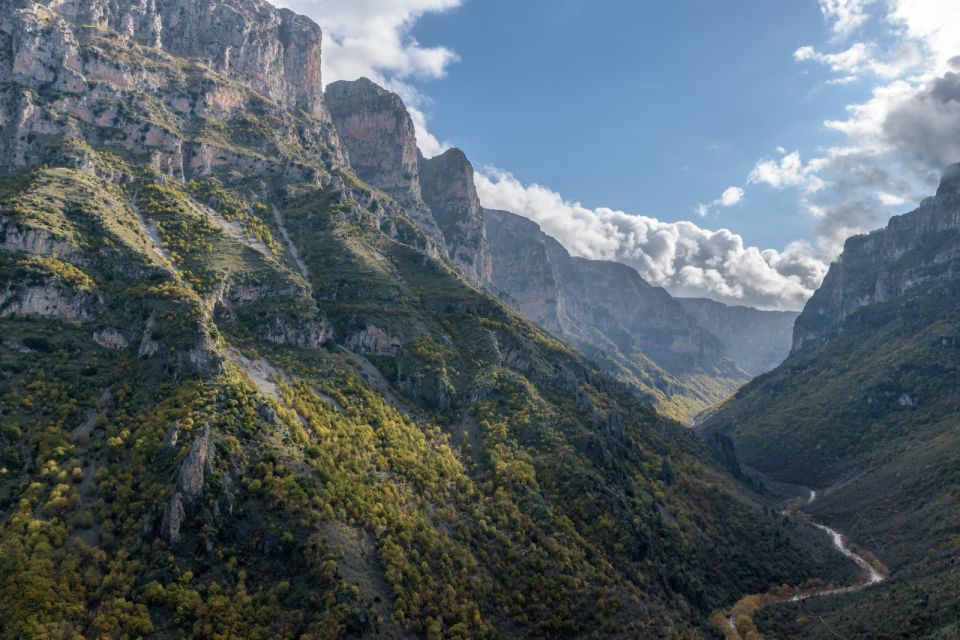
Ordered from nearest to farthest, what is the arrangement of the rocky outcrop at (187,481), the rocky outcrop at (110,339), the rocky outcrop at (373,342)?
the rocky outcrop at (187,481)
the rocky outcrop at (110,339)
the rocky outcrop at (373,342)

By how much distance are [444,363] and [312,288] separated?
178 feet

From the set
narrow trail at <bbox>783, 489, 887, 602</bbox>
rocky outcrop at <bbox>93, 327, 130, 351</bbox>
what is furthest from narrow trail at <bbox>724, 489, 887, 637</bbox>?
rocky outcrop at <bbox>93, 327, 130, 351</bbox>

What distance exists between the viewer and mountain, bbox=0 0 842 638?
87.0m

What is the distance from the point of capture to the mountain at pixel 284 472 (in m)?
87.0

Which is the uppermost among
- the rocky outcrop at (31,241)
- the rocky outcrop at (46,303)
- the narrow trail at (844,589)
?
the rocky outcrop at (31,241)

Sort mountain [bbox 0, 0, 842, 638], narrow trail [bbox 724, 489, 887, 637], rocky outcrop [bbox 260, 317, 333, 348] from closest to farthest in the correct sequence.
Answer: mountain [bbox 0, 0, 842, 638] → narrow trail [bbox 724, 489, 887, 637] → rocky outcrop [bbox 260, 317, 333, 348]

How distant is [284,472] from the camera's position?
108 meters

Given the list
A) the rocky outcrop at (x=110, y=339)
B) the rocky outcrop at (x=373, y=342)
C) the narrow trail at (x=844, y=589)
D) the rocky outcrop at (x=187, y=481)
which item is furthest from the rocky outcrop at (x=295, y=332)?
the narrow trail at (x=844, y=589)

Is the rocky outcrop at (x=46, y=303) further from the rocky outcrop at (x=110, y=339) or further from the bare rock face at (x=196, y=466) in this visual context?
the bare rock face at (x=196, y=466)

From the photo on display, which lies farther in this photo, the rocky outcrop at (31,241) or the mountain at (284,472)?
the rocky outcrop at (31,241)

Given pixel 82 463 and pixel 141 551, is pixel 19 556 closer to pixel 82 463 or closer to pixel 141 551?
pixel 141 551

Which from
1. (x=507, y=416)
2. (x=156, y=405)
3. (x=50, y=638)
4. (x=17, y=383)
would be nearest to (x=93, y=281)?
(x=17, y=383)

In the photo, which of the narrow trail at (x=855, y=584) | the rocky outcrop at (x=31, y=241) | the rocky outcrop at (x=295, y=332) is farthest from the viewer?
the rocky outcrop at (x=295, y=332)

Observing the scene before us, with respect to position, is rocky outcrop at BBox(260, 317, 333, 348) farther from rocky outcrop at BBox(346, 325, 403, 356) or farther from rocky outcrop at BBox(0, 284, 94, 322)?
rocky outcrop at BBox(0, 284, 94, 322)
